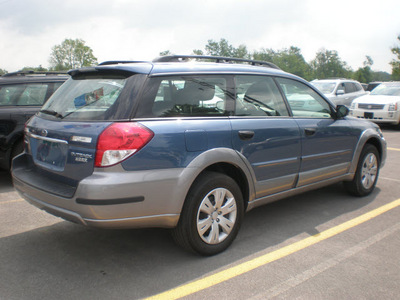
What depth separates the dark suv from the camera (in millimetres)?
5734

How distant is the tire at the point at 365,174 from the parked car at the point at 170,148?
119 cm

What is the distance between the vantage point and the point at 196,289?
2.80 metres

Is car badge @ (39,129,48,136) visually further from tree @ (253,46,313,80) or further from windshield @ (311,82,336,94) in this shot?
tree @ (253,46,313,80)

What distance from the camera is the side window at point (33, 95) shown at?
612 centimetres

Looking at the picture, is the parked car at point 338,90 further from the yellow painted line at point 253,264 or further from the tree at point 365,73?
the tree at point 365,73

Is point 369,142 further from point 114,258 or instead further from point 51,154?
point 51,154

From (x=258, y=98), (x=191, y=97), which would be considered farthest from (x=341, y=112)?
(x=191, y=97)

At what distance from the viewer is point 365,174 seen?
17.1 ft

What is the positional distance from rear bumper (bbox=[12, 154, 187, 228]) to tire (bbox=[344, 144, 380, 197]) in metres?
3.03

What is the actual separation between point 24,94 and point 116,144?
13.6 ft

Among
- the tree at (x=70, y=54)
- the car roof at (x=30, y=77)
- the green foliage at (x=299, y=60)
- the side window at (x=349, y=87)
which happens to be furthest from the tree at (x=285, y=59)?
the car roof at (x=30, y=77)

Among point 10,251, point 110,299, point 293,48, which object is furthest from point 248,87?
point 293,48

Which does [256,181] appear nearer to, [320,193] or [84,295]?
[84,295]

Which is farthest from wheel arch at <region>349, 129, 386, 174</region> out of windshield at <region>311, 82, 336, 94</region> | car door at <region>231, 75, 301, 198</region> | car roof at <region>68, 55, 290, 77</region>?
windshield at <region>311, 82, 336, 94</region>
